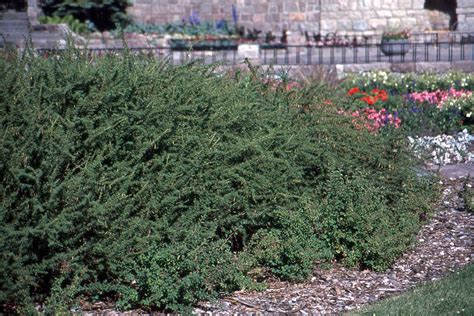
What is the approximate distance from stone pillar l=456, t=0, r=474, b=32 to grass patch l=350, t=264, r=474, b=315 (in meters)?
21.3

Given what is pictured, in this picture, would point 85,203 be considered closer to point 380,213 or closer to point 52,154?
point 52,154

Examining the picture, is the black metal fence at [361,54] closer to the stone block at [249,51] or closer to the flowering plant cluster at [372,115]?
the stone block at [249,51]

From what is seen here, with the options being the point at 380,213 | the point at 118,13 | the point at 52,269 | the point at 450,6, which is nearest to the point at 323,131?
the point at 380,213

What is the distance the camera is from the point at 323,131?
26.1 ft

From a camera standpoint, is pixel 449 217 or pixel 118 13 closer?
pixel 449 217

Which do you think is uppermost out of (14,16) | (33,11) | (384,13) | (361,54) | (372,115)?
(33,11)

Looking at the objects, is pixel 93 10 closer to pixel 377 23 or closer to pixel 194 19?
pixel 194 19

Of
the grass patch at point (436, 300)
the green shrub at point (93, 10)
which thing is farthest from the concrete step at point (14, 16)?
the grass patch at point (436, 300)

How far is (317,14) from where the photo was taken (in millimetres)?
27344

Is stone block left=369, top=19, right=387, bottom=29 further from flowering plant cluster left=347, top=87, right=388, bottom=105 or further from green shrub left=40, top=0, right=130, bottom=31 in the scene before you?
flowering plant cluster left=347, top=87, right=388, bottom=105

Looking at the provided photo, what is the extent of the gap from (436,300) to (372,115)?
551 centimetres

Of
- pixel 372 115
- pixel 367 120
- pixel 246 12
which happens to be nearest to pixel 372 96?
pixel 372 115

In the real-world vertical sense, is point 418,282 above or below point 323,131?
below

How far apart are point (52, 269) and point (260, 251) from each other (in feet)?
5.36
